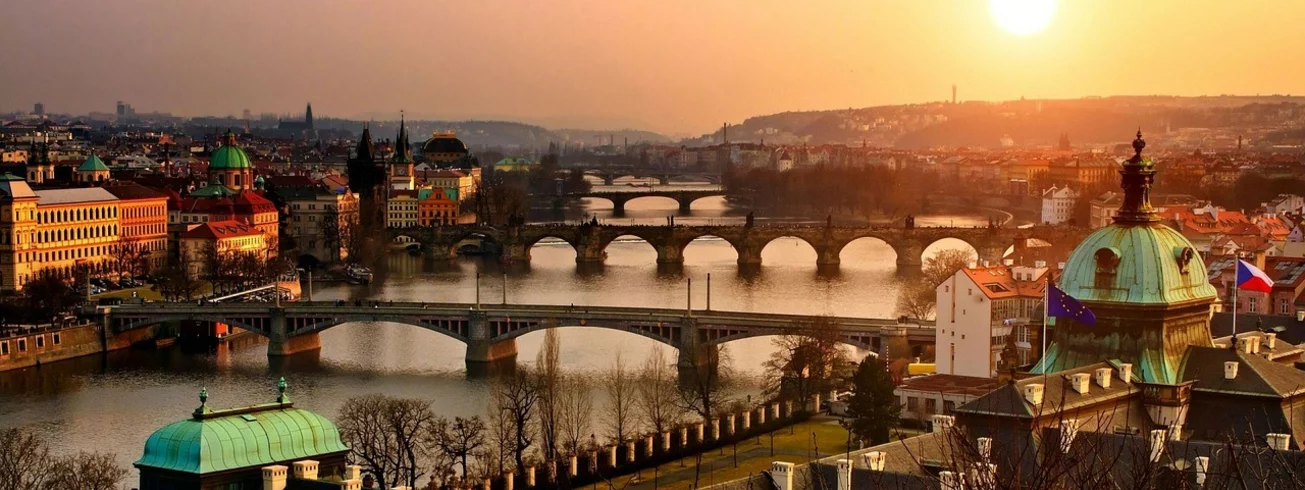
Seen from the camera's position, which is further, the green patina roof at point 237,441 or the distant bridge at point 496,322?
the distant bridge at point 496,322

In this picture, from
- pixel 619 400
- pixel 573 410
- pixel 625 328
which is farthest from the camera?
pixel 625 328

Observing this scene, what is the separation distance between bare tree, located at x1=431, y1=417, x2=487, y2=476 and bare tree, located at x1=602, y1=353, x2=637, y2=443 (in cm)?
186

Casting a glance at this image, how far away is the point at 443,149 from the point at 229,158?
47271mm

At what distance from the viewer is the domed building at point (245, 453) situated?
52.6ft

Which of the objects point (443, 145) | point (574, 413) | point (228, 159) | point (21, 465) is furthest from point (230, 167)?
point (443, 145)

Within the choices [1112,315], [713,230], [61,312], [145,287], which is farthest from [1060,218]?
[1112,315]

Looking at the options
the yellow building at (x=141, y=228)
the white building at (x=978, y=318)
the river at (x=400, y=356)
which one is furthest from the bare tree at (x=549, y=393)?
the yellow building at (x=141, y=228)

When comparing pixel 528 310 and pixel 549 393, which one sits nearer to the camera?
pixel 549 393

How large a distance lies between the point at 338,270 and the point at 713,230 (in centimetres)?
1291

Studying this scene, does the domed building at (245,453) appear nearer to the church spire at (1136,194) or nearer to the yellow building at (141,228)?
the church spire at (1136,194)

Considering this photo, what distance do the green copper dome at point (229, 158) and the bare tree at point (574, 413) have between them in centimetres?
4104

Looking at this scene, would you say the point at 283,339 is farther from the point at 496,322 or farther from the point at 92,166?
the point at 92,166

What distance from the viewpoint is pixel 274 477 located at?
1588 cm

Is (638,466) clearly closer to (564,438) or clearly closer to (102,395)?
(564,438)
